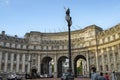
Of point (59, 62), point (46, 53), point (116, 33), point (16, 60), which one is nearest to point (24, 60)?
point (16, 60)

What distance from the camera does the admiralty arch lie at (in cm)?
7462

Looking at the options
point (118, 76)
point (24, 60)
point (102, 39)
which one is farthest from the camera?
point (24, 60)

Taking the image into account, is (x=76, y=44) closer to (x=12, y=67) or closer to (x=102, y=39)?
(x=102, y=39)

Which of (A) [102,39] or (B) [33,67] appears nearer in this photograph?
(A) [102,39]

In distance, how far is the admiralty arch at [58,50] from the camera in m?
74.6

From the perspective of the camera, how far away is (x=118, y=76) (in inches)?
987

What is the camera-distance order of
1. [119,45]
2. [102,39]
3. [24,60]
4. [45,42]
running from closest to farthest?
[119,45]
[102,39]
[24,60]
[45,42]

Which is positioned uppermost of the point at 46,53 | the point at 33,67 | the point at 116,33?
the point at 116,33

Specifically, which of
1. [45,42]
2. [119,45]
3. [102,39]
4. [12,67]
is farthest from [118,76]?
[45,42]

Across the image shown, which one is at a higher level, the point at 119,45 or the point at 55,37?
the point at 55,37

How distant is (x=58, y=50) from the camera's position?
3632 inches

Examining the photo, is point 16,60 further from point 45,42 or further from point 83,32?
point 83,32

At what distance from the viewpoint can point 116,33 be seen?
7181 centimetres

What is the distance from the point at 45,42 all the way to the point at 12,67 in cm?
2029
